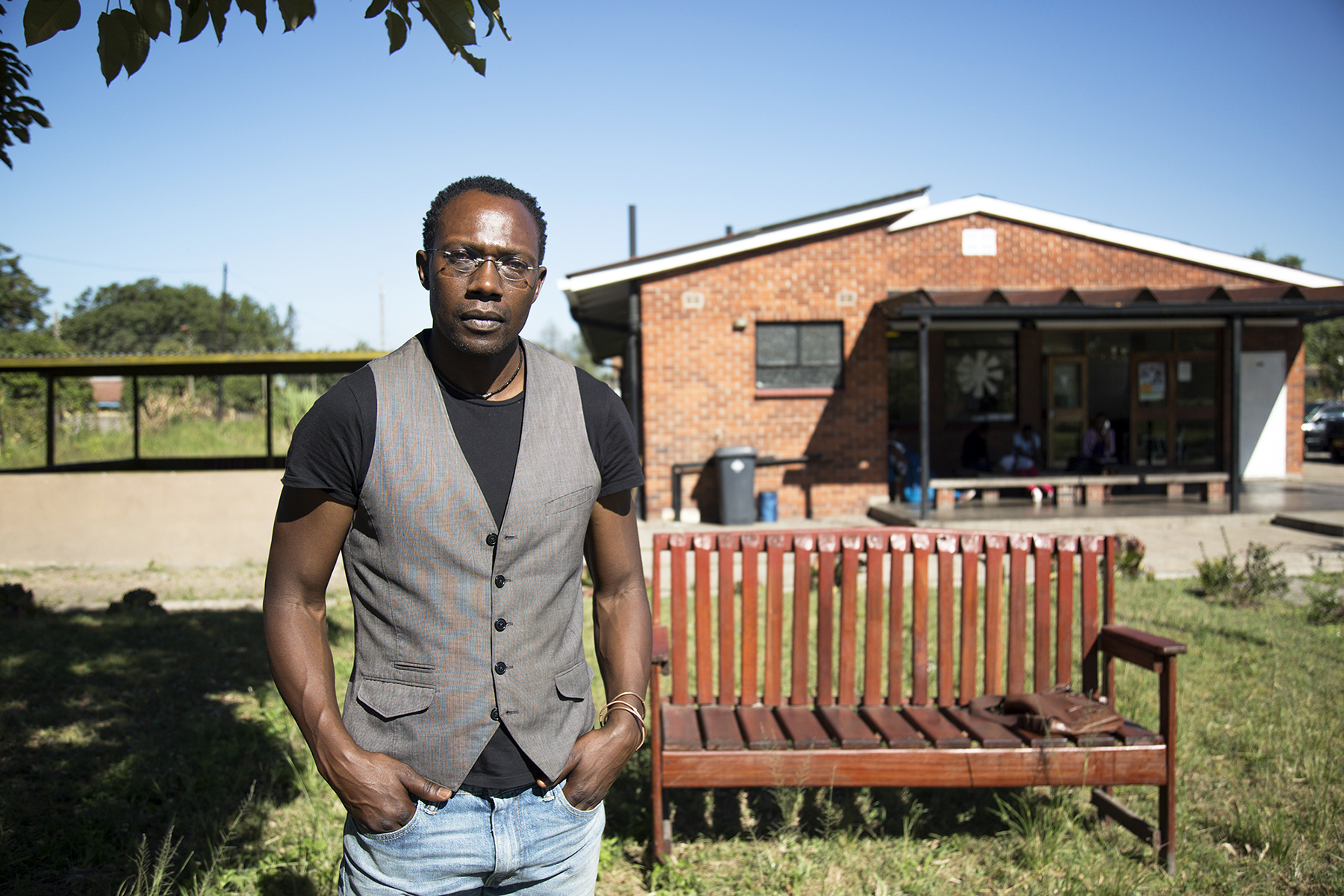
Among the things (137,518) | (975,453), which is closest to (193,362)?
(137,518)

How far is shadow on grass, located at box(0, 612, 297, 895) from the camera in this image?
3.27 m

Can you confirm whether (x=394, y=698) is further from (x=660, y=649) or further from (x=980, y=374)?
(x=980, y=374)

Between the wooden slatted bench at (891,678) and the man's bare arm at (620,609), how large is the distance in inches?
54.9


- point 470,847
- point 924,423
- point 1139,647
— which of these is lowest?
point 1139,647

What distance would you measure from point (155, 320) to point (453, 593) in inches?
3305

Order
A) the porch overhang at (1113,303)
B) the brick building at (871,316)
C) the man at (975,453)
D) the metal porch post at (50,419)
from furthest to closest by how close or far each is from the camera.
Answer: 1. the man at (975,453)
2. the brick building at (871,316)
3. the porch overhang at (1113,303)
4. the metal porch post at (50,419)

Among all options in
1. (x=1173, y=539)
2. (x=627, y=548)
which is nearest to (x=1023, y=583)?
(x=627, y=548)

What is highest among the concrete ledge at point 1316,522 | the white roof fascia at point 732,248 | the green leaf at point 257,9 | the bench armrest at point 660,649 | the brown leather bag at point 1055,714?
the white roof fascia at point 732,248

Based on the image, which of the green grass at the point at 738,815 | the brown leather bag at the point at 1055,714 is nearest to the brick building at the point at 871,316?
the green grass at the point at 738,815

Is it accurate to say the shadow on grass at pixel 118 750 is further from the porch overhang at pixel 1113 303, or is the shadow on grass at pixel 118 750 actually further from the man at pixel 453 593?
the porch overhang at pixel 1113 303

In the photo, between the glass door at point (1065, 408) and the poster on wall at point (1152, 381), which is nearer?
the glass door at point (1065, 408)

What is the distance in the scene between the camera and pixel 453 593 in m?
1.57

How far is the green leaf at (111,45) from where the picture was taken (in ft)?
6.69

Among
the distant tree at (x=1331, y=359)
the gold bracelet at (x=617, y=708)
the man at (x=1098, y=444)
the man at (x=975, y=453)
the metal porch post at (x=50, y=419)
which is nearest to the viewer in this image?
the gold bracelet at (x=617, y=708)
